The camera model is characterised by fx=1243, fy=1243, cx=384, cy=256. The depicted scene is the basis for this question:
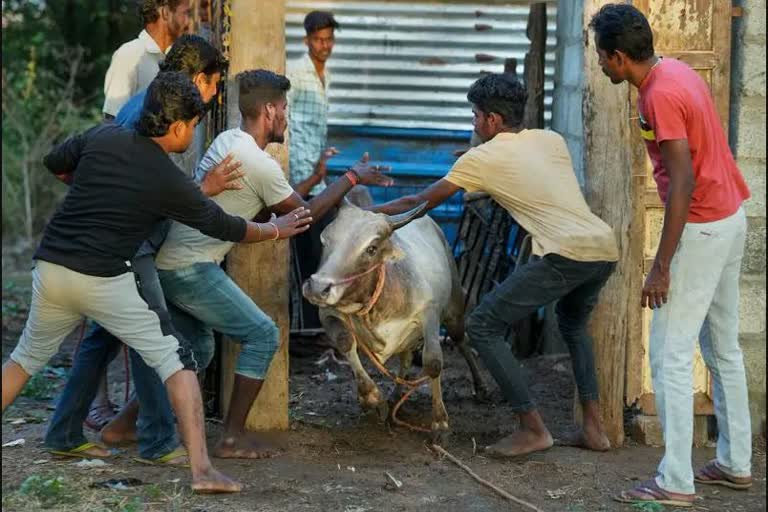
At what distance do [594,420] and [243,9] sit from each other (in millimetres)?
2976

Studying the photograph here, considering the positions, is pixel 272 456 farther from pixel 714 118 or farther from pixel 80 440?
pixel 714 118

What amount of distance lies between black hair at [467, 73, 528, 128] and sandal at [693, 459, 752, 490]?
2039mm

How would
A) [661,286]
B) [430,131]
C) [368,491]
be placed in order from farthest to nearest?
[430,131] < [368,491] < [661,286]

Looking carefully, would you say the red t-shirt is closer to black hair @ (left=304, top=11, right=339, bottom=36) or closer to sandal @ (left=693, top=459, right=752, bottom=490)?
sandal @ (left=693, top=459, right=752, bottom=490)

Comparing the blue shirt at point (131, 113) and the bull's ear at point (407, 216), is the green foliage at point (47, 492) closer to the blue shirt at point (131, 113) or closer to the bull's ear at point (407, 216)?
the blue shirt at point (131, 113)

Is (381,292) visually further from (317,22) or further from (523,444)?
(317,22)

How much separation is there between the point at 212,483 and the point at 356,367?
1361 mm

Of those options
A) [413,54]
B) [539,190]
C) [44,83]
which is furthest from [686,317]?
[44,83]

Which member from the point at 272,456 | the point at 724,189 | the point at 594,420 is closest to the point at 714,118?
the point at 724,189

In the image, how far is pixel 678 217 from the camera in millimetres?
5586

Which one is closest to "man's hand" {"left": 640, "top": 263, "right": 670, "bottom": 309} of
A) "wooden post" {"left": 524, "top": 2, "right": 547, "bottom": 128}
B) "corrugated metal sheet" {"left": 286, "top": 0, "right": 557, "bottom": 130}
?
"wooden post" {"left": 524, "top": 2, "right": 547, "bottom": 128}

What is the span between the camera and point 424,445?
7.02 m

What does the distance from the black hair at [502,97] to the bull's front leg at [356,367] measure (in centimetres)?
148

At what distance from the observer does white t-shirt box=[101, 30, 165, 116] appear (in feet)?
23.3
